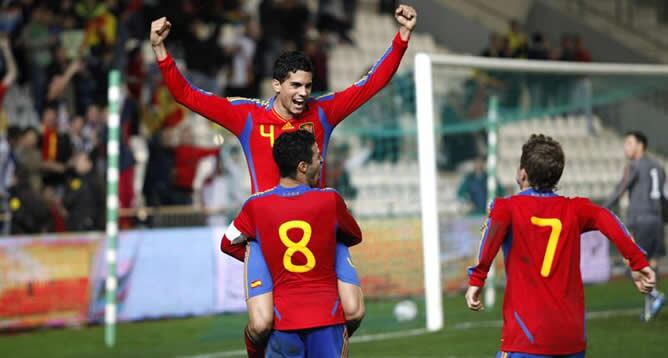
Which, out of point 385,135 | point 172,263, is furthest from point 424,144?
point 172,263

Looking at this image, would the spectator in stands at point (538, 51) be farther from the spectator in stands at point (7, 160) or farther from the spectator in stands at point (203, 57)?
the spectator in stands at point (7, 160)

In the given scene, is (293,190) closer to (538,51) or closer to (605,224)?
(605,224)

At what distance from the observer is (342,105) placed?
25.8 feet

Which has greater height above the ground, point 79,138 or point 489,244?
point 79,138

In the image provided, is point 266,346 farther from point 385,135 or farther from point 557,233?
point 385,135

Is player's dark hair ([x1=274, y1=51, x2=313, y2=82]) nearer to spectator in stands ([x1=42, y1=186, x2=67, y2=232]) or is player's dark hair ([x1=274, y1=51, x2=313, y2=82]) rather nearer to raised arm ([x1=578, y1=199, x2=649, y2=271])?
raised arm ([x1=578, y1=199, x2=649, y2=271])

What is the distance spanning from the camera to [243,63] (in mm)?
19938

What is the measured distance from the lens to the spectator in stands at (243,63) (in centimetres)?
1948

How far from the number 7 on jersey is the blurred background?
6588mm

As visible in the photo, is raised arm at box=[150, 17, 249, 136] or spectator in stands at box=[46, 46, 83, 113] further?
spectator in stands at box=[46, 46, 83, 113]

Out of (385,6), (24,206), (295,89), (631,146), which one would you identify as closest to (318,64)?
(385,6)

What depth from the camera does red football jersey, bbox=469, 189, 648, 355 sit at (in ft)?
21.2

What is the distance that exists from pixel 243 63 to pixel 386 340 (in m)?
7.84

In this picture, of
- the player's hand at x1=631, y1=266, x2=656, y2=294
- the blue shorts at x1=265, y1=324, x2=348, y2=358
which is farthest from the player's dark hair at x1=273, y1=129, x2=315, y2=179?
the player's hand at x1=631, y1=266, x2=656, y2=294
